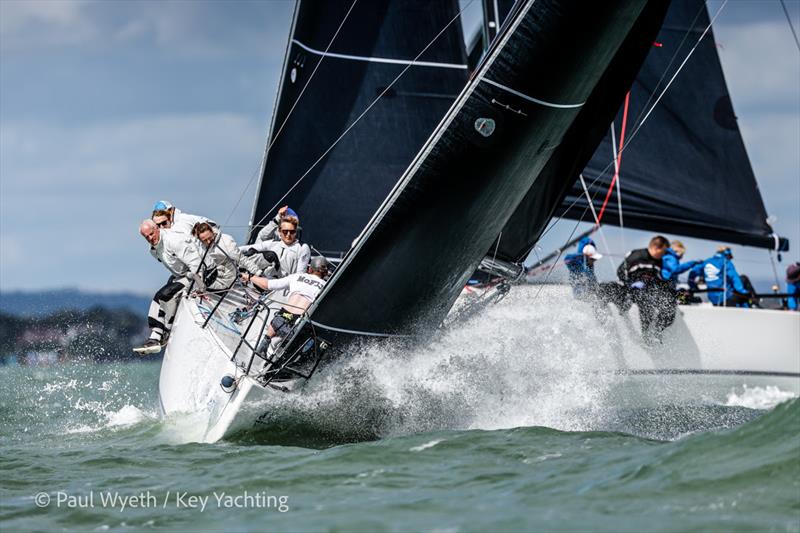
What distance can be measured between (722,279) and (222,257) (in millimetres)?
5214

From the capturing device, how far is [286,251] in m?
8.39

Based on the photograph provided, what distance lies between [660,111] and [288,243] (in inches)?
207

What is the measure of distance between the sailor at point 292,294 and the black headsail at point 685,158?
4.66 meters

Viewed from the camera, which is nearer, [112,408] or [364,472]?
[364,472]

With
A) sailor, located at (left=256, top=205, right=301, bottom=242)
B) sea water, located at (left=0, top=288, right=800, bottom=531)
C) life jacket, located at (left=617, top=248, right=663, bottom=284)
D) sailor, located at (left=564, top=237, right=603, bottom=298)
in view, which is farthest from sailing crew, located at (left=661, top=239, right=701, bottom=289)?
sailor, located at (left=256, top=205, right=301, bottom=242)

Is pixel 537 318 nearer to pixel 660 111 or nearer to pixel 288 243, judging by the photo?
pixel 288 243

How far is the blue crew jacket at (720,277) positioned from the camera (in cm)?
1065

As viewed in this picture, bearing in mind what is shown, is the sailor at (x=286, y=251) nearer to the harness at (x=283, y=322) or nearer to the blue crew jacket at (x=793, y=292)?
the harness at (x=283, y=322)

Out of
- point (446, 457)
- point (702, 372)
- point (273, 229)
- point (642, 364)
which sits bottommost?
point (446, 457)

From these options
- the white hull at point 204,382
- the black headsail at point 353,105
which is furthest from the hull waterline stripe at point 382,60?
the white hull at point 204,382

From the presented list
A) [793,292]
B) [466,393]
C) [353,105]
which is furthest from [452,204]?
[793,292]

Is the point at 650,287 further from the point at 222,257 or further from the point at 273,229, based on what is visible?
the point at 222,257

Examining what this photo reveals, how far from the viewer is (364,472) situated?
5078mm

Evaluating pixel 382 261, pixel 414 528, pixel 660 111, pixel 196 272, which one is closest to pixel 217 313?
pixel 196 272
